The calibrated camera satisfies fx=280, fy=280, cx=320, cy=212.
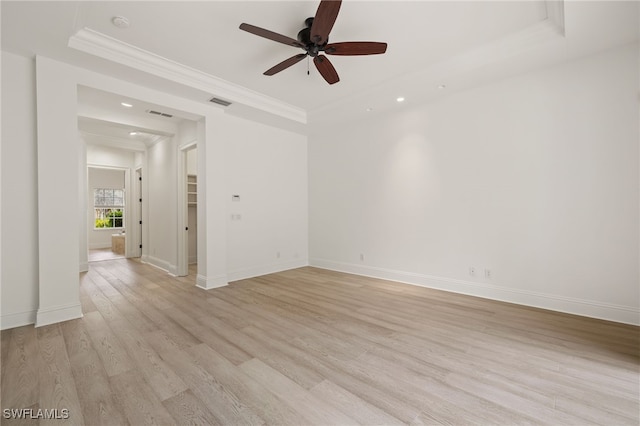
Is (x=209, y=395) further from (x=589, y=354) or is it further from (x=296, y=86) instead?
(x=296, y=86)

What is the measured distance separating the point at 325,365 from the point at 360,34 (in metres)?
3.24

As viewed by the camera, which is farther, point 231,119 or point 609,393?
point 231,119

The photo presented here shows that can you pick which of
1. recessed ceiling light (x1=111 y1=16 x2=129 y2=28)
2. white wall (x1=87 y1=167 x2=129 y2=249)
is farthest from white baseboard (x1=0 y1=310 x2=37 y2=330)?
white wall (x1=87 y1=167 x2=129 y2=249)

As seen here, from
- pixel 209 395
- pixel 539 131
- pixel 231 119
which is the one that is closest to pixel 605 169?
pixel 539 131

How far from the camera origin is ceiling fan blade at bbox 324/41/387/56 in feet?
8.64

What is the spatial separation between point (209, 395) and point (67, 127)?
3.26 meters

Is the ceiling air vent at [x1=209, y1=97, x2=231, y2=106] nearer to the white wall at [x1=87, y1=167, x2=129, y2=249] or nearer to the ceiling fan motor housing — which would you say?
the ceiling fan motor housing

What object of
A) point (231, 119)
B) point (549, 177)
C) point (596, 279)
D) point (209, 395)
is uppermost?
point (231, 119)

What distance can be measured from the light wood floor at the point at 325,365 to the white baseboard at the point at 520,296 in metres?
0.17

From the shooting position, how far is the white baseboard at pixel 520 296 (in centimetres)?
299

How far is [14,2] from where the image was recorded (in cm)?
232

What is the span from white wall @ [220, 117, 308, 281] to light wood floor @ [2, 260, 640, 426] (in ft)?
5.34

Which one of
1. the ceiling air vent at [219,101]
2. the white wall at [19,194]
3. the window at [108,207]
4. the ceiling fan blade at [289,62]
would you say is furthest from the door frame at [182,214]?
the window at [108,207]

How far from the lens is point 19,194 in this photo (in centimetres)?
297
